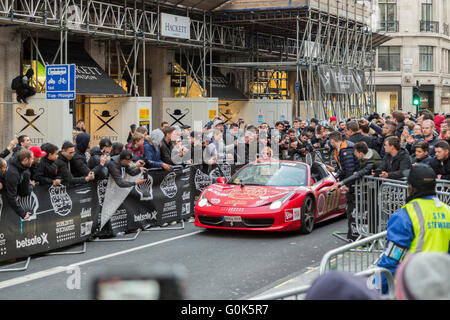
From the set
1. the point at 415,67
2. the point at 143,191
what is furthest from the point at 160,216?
the point at 415,67

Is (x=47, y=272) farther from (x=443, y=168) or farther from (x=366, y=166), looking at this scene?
(x=443, y=168)

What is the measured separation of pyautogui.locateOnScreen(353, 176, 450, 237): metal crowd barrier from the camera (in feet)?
30.8

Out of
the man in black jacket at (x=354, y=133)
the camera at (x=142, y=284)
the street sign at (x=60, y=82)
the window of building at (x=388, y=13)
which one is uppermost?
the window of building at (x=388, y=13)

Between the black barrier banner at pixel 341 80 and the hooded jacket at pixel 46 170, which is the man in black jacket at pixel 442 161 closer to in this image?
the hooded jacket at pixel 46 170

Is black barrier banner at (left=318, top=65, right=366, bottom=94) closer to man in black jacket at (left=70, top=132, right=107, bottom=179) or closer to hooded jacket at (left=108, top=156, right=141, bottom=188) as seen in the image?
hooded jacket at (left=108, top=156, right=141, bottom=188)

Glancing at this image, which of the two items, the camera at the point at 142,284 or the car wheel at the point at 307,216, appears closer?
the camera at the point at 142,284

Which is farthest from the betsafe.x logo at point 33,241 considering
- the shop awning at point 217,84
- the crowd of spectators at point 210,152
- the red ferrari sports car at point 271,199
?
the shop awning at point 217,84

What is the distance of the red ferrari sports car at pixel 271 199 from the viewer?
37.8ft

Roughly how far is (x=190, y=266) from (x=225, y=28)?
884 inches

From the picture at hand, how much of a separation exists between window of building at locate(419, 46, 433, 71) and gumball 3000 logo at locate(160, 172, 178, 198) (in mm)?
48458

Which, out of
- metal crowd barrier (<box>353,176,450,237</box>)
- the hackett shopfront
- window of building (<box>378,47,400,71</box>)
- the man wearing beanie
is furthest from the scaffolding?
the man wearing beanie

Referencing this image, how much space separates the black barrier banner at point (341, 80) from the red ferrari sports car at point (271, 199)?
696 inches

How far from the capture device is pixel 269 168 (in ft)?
42.3

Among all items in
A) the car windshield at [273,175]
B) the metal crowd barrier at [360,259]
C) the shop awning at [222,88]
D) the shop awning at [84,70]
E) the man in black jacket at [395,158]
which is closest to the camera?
the metal crowd barrier at [360,259]
